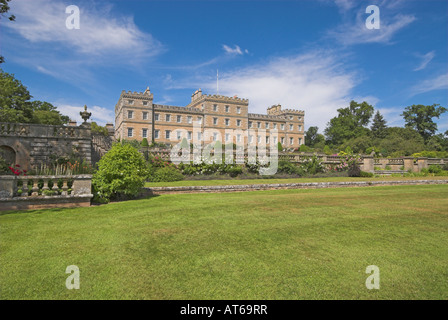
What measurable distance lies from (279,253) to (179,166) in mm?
13542

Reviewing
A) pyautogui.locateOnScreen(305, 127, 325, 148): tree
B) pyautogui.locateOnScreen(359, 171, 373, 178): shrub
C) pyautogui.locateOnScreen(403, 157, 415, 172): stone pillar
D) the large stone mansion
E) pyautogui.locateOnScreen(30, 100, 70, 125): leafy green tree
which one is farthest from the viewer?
pyautogui.locateOnScreen(305, 127, 325, 148): tree

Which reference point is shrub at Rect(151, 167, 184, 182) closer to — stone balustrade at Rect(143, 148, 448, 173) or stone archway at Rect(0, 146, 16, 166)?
stone balustrade at Rect(143, 148, 448, 173)

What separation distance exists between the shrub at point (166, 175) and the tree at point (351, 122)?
55.6 meters

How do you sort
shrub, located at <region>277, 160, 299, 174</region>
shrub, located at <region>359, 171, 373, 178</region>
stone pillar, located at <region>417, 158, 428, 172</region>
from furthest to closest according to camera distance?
stone pillar, located at <region>417, 158, 428, 172</region> < shrub, located at <region>359, 171, 373, 178</region> < shrub, located at <region>277, 160, 299, 174</region>

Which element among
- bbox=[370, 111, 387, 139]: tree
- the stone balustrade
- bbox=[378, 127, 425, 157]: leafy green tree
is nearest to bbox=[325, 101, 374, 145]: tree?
bbox=[370, 111, 387, 139]: tree

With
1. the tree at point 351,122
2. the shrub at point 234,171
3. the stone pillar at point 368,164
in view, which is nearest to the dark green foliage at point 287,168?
the shrub at point 234,171

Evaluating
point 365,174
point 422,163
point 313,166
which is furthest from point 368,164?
point 422,163

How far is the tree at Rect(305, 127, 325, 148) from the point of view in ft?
236

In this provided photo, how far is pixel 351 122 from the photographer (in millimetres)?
62531

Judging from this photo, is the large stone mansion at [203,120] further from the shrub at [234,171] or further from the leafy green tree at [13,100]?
the shrub at [234,171]

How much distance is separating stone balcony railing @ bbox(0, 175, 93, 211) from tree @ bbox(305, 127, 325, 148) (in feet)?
229

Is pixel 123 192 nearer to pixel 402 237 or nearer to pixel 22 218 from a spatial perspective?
pixel 22 218
